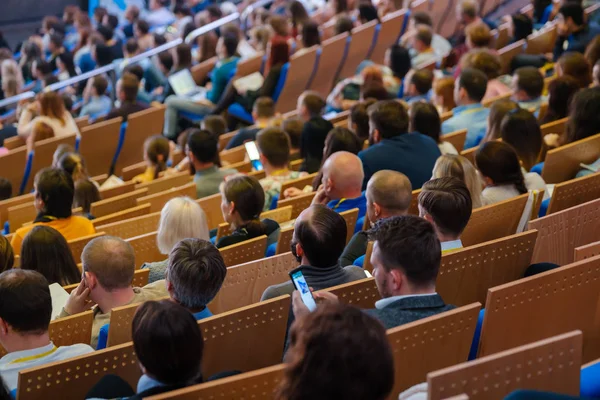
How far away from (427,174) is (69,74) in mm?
7004

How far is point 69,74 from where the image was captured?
433 inches

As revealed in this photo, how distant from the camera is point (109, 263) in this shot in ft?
11.3

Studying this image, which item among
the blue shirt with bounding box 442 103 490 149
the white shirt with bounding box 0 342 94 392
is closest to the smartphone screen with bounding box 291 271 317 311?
the white shirt with bounding box 0 342 94 392

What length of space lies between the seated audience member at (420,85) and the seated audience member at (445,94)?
22cm

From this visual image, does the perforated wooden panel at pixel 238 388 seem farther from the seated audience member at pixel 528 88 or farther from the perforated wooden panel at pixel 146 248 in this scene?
the seated audience member at pixel 528 88

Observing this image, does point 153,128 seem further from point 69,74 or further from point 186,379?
point 186,379

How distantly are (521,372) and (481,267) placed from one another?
1007 mm

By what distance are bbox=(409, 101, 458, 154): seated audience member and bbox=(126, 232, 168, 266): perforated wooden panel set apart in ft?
5.76

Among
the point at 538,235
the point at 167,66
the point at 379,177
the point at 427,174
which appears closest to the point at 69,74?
Answer: the point at 167,66

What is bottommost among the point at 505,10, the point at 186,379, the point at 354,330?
the point at 505,10

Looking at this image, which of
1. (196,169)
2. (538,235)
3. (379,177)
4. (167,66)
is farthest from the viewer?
(167,66)

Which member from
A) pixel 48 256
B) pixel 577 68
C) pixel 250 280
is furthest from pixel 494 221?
pixel 577 68

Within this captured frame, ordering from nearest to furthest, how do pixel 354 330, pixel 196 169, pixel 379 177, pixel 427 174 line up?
pixel 354 330, pixel 379 177, pixel 427 174, pixel 196 169

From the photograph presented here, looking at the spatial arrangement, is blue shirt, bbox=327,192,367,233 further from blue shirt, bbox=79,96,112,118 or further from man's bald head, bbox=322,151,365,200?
blue shirt, bbox=79,96,112,118
